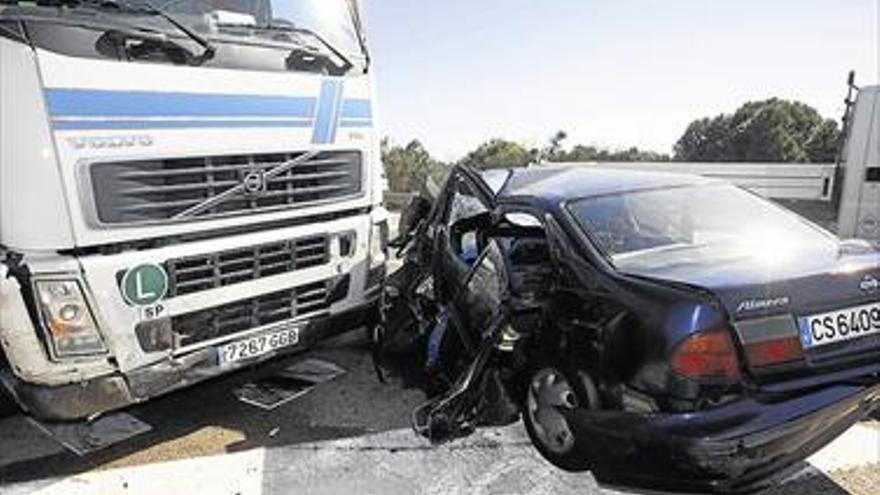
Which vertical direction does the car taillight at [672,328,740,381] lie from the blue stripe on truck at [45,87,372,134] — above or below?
below

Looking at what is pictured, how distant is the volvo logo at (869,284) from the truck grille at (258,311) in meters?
2.92

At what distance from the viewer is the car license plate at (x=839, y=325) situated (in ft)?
10.5

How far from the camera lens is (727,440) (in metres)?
3.04

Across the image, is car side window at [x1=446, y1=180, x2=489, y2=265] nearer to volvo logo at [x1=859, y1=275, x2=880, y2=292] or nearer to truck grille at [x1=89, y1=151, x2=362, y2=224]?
truck grille at [x1=89, y1=151, x2=362, y2=224]

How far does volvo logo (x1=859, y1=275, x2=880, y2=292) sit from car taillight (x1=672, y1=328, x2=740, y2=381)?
799 millimetres

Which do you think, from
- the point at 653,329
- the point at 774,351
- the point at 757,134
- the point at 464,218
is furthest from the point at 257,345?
the point at 757,134

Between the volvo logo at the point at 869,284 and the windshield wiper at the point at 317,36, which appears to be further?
the windshield wiper at the point at 317,36

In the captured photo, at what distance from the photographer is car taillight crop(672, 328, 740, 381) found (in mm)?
3076

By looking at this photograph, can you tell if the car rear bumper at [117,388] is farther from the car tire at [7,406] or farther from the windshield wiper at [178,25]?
the windshield wiper at [178,25]

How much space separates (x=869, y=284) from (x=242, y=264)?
10.4 ft

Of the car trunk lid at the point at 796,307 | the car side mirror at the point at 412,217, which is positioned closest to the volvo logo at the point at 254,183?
the car side mirror at the point at 412,217

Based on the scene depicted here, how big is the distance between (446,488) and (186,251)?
183 cm

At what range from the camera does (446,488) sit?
381 centimetres

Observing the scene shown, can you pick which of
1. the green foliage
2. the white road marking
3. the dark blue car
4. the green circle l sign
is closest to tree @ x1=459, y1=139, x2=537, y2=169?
the green foliage
